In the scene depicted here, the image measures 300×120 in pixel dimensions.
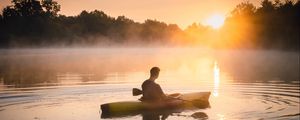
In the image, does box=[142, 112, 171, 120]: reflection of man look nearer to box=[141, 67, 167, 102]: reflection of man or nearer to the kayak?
the kayak

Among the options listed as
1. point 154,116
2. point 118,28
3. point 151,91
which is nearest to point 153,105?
point 151,91

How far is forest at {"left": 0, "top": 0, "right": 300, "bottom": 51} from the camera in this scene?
78125mm

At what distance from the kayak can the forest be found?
58196 mm

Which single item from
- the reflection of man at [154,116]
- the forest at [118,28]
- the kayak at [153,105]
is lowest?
the reflection of man at [154,116]

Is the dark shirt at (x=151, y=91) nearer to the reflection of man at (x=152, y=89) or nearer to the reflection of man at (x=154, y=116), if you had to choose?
the reflection of man at (x=152, y=89)

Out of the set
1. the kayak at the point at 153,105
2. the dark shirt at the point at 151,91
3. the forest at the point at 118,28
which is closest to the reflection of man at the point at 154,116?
the kayak at the point at 153,105

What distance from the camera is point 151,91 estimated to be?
16.6 meters

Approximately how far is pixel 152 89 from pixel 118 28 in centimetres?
13069

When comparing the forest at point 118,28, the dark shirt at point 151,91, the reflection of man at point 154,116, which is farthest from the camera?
the forest at point 118,28

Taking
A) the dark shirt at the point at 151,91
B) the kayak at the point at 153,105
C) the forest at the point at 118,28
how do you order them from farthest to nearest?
the forest at the point at 118,28 → the dark shirt at the point at 151,91 → the kayak at the point at 153,105

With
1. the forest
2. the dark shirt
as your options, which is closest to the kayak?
the dark shirt

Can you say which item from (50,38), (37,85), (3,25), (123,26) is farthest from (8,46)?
(37,85)

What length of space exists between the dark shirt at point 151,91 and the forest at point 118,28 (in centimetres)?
5993

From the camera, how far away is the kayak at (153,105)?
16.0 m
